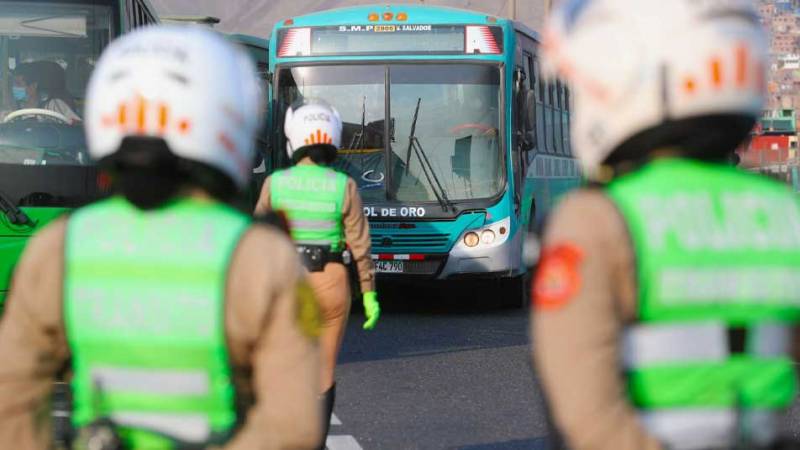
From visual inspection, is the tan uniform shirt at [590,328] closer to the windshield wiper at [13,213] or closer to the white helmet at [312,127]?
the white helmet at [312,127]

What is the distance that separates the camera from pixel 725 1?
9.14 ft

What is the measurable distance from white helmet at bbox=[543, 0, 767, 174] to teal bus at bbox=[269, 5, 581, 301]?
44.6 ft

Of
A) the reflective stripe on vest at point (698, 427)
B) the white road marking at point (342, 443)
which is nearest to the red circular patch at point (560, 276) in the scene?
the reflective stripe on vest at point (698, 427)

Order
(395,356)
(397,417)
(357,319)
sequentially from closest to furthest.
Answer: (397,417) < (395,356) < (357,319)

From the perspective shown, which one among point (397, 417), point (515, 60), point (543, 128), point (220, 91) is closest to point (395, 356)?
point (397, 417)

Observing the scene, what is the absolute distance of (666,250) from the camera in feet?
8.66

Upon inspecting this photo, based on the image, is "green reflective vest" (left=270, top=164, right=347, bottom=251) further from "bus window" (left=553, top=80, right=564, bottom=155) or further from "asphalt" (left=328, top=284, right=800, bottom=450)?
"bus window" (left=553, top=80, right=564, bottom=155)

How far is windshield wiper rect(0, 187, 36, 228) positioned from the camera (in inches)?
488

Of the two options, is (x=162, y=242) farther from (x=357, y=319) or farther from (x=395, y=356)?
(x=357, y=319)

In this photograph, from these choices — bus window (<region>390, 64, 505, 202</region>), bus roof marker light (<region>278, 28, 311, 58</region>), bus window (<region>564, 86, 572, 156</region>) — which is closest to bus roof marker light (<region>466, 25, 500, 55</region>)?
bus window (<region>390, 64, 505, 202</region>)

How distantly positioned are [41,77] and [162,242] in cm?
1052

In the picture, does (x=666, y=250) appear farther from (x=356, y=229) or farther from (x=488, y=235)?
(x=488, y=235)

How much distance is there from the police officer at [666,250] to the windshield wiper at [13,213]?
10063 millimetres

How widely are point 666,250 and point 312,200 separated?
4718mm
